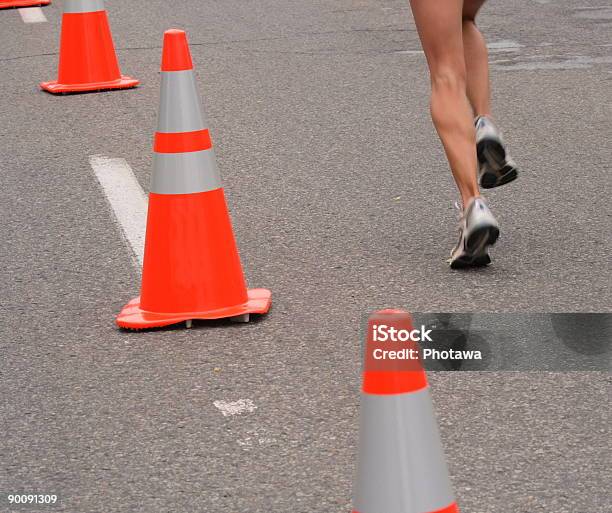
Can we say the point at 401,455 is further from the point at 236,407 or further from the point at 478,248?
the point at 478,248

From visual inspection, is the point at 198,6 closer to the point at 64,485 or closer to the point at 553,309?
the point at 553,309

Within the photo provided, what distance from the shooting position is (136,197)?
6.75m

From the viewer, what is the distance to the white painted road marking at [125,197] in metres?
6.00

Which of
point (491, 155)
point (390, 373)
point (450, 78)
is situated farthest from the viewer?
point (491, 155)

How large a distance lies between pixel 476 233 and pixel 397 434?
2.52 m

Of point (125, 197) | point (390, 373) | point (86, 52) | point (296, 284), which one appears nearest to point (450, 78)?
point (296, 284)

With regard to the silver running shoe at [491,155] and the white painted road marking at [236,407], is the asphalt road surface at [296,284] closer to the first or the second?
the white painted road marking at [236,407]

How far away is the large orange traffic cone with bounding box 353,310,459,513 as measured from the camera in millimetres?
2641

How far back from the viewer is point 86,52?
32.0ft

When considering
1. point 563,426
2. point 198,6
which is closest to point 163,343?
point 563,426

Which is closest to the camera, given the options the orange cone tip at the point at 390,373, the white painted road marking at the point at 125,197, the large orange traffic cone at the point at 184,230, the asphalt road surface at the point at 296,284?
the orange cone tip at the point at 390,373

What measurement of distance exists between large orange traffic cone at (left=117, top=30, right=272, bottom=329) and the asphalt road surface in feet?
0.30

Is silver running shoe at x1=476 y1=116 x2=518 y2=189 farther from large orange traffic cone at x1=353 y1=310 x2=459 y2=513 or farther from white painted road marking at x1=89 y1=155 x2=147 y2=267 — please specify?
large orange traffic cone at x1=353 y1=310 x2=459 y2=513

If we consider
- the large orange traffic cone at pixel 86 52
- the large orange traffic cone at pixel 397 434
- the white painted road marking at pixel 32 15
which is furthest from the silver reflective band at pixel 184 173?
the white painted road marking at pixel 32 15
